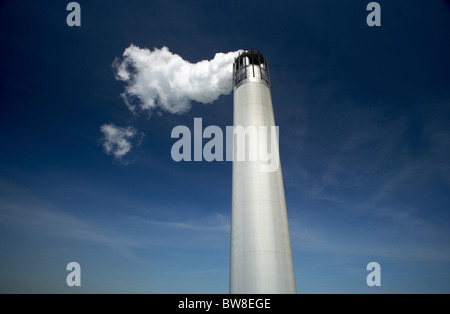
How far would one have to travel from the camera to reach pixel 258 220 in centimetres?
A: 2064

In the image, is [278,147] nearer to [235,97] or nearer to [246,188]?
[246,188]

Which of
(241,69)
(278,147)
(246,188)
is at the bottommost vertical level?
(246,188)

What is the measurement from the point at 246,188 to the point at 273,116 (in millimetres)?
9855

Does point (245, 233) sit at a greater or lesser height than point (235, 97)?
lesser

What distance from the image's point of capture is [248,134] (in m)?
24.1

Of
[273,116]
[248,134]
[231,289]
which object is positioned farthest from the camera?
[273,116]

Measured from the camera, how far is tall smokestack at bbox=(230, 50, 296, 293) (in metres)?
19.2

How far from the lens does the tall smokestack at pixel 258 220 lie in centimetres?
1917
